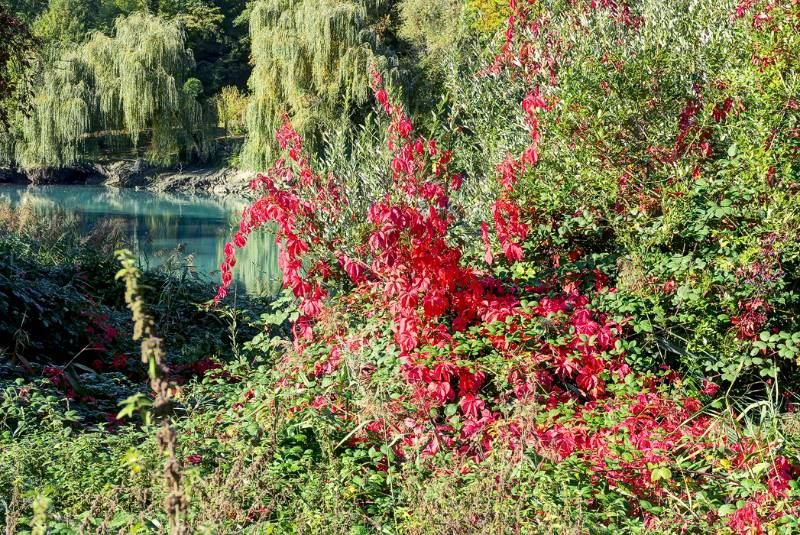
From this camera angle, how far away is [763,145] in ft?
Answer: 12.7

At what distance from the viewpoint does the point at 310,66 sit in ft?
66.2

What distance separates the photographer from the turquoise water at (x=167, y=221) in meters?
12.6

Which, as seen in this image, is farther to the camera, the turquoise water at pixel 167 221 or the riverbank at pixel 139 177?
the riverbank at pixel 139 177

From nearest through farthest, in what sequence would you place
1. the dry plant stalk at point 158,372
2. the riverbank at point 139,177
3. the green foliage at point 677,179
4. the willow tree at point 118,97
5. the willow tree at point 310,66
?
the dry plant stalk at point 158,372 < the green foliage at point 677,179 < the willow tree at point 310,66 < the willow tree at point 118,97 < the riverbank at point 139,177

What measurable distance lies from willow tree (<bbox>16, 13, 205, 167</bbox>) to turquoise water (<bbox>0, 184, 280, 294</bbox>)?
5.92 feet

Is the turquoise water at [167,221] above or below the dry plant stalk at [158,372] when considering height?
below

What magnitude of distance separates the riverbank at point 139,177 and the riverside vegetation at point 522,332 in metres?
25.5

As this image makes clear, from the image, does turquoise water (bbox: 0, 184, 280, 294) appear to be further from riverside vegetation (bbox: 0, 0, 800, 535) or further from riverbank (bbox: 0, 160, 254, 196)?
riverside vegetation (bbox: 0, 0, 800, 535)

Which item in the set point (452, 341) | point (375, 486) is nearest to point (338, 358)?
point (452, 341)

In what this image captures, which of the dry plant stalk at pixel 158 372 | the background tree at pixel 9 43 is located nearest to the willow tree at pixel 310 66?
the background tree at pixel 9 43

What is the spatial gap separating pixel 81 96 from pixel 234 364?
24.9m

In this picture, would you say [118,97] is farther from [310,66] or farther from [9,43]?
[9,43]

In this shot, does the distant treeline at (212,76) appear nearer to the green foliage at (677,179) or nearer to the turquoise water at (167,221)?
the turquoise water at (167,221)

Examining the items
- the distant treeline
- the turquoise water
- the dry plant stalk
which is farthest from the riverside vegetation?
the turquoise water
